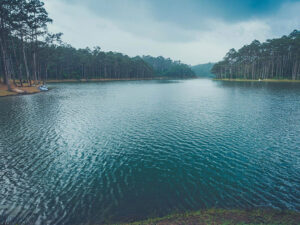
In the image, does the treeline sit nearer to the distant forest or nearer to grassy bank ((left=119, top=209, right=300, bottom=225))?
the distant forest

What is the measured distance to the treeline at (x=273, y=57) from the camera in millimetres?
98562

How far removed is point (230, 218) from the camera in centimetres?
739

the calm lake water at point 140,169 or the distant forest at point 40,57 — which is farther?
the distant forest at point 40,57

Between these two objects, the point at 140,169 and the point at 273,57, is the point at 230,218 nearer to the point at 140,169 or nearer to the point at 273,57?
the point at 140,169

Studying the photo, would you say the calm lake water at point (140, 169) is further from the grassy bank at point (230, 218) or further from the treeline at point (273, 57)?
the treeline at point (273, 57)

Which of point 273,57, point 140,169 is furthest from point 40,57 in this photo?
point 273,57

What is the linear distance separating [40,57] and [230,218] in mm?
110740

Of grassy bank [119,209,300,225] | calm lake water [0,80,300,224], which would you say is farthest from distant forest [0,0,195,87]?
grassy bank [119,209,300,225]

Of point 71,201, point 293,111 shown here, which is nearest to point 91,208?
point 71,201

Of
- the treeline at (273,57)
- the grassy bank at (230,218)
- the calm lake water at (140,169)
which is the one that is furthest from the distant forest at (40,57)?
the treeline at (273,57)

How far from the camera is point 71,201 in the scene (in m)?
9.05

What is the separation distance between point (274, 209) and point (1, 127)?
2947 centimetres

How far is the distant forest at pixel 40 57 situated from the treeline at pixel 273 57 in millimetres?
100764

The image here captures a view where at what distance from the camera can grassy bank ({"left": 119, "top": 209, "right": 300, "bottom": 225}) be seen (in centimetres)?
711
